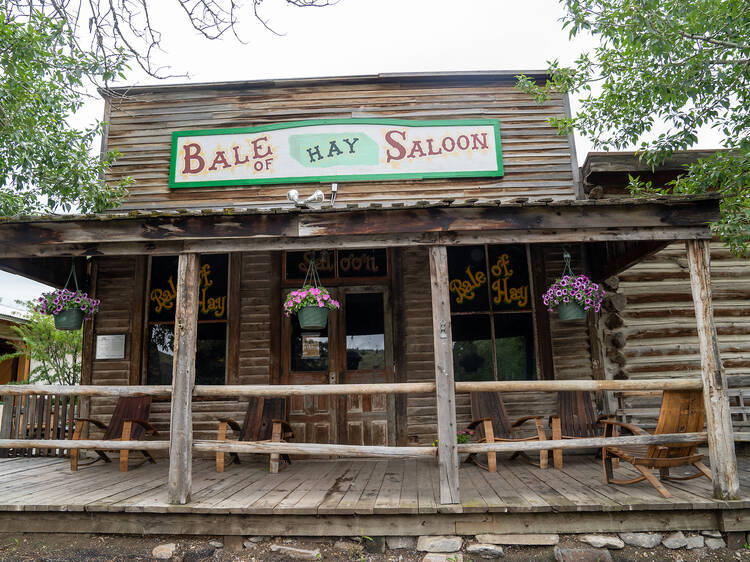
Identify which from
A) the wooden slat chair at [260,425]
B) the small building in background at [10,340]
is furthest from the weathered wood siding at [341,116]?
the small building in background at [10,340]

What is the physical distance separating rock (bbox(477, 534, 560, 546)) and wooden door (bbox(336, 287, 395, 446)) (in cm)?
247

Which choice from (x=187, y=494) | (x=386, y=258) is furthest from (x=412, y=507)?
(x=386, y=258)

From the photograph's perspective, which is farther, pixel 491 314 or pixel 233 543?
pixel 491 314

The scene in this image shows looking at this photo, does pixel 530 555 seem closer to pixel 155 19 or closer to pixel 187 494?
pixel 187 494

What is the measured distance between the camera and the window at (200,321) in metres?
6.52

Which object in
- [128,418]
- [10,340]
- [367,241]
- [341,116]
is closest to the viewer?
[367,241]

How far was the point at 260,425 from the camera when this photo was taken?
570 cm

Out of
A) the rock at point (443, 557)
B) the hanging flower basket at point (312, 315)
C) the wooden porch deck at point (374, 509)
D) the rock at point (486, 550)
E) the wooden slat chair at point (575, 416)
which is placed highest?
the hanging flower basket at point (312, 315)

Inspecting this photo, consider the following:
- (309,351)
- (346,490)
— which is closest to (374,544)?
(346,490)

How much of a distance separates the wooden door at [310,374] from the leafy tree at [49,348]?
21.7 ft

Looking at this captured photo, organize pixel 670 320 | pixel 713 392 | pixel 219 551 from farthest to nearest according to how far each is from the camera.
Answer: pixel 670 320 < pixel 713 392 < pixel 219 551

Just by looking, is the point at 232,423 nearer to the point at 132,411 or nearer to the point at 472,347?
the point at 132,411

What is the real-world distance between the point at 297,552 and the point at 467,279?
3872mm

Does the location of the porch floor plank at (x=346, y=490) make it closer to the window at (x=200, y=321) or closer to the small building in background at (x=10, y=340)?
the window at (x=200, y=321)
